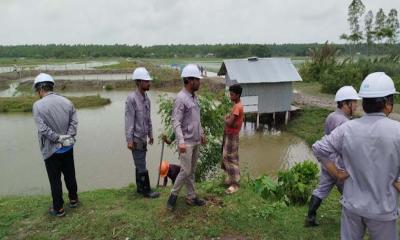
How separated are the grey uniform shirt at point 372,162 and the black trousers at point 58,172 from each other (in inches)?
135

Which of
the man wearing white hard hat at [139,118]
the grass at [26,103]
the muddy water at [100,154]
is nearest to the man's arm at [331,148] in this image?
the man wearing white hard hat at [139,118]

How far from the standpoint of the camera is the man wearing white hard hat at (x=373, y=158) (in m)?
2.41

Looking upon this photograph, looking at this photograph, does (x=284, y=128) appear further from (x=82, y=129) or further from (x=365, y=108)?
(x=365, y=108)

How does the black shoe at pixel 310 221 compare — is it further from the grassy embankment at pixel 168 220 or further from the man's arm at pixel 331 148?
the man's arm at pixel 331 148

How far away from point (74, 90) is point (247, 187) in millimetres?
33234

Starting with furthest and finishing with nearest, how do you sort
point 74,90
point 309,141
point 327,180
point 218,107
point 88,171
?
1. point 74,90
2. point 309,141
3. point 88,171
4. point 218,107
5. point 327,180

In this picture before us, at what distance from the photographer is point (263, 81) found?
1891 centimetres

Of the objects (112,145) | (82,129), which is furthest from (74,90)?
(112,145)

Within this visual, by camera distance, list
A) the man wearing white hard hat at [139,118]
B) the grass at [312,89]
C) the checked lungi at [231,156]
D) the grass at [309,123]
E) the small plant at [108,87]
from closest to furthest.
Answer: the man wearing white hard hat at [139,118] → the checked lungi at [231,156] → the grass at [309,123] → the grass at [312,89] → the small plant at [108,87]

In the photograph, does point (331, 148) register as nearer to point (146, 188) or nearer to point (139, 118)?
point (139, 118)

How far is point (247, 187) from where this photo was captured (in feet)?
18.2

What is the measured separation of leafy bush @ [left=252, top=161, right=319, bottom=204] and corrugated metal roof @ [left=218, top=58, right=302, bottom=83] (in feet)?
43.6

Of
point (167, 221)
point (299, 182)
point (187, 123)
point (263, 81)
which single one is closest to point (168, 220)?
point (167, 221)

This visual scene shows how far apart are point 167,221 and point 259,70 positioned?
16144mm
